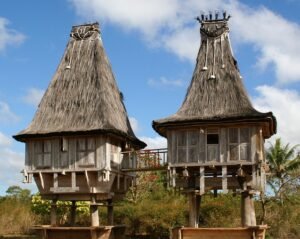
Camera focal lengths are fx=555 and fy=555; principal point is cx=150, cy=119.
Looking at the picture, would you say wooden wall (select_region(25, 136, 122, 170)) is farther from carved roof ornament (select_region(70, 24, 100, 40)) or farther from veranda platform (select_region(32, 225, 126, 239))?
carved roof ornament (select_region(70, 24, 100, 40))

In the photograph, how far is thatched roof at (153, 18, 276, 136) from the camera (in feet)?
81.2

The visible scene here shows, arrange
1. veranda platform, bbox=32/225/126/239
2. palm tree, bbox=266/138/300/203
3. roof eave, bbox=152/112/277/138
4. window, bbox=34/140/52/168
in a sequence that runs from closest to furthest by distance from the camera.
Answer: roof eave, bbox=152/112/277/138 → veranda platform, bbox=32/225/126/239 → window, bbox=34/140/52/168 → palm tree, bbox=266/138/300/203

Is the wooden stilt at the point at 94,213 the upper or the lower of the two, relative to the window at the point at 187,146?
lower

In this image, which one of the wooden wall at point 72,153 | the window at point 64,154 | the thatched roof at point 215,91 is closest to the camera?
the thatched roof at point 215,91

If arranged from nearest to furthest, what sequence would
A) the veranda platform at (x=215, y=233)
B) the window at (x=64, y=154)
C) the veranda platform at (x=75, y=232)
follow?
the veranda platform at (x=215, y=233) < the veranda platform at (x=75, y=232) < the window at (x=64, y=154)

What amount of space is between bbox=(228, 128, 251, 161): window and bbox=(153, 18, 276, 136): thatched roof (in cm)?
69

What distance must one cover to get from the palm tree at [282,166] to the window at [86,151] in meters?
17.1

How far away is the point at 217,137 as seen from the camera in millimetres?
25750

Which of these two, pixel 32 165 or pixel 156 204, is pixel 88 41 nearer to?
pixel 32 165

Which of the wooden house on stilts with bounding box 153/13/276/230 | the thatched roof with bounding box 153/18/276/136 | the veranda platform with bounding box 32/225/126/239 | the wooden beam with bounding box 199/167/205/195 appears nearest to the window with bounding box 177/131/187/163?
the wooden house on stilts with bounding box 153/13/276/230

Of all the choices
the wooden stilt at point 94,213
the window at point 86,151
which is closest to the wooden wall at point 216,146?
the window at point 86,151

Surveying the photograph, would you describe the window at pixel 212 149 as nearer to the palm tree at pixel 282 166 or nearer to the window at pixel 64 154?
the window at pixel 64 154

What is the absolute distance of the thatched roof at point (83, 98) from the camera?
1080 inches

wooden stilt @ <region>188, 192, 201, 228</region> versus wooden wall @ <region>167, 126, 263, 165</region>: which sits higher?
wooden wall @ <region>167, 126, 263, 165</region>
